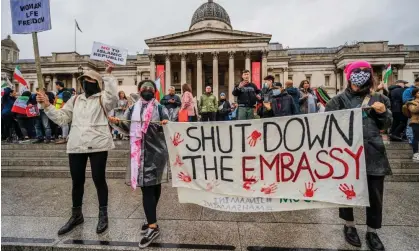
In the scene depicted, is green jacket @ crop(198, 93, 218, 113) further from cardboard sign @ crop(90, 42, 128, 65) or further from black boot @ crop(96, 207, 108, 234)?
black boot @ crop(96, 207, 108, 234)

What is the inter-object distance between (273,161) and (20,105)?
9.28 meters

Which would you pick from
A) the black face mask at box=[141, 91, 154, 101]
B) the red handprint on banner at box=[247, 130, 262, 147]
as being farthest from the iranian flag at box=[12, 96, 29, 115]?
the red handprint on banner at box=[247, 130, 262, 147]

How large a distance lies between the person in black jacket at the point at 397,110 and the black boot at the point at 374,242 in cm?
710

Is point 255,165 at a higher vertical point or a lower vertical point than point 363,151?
lower

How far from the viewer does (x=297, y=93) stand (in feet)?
25.7

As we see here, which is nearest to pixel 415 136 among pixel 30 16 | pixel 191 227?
pixel 191 227

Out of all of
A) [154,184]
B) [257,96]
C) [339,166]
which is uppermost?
[257,96]

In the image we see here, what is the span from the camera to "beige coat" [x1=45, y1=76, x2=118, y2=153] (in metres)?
3.39

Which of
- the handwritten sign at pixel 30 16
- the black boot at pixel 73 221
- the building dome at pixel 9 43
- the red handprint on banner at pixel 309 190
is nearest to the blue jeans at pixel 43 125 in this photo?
the handwritten sign at pixel 30 16

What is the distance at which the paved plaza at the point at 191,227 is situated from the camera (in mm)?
3025

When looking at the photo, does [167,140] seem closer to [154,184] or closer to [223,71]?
[154,184]

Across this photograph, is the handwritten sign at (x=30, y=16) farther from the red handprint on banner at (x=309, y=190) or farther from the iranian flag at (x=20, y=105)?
the iranian flag at (x=20, y=105)

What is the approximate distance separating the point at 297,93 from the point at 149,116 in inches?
224

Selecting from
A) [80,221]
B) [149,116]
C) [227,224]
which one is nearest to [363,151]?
[227,224]
